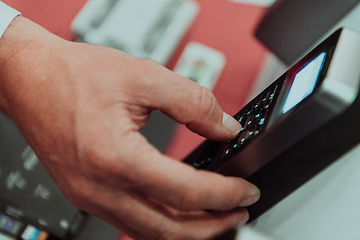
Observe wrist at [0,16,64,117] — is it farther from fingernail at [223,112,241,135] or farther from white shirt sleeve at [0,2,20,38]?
fingernail at [223,112,241,135]

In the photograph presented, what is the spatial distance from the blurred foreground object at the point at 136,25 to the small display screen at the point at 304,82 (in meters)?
0.38

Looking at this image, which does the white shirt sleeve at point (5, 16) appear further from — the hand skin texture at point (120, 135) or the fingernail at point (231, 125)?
the fingernail at point (231, 125)

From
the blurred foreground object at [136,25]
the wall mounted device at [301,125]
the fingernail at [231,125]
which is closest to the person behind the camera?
the wall mounted device at [301,125]

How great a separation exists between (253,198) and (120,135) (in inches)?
5.5

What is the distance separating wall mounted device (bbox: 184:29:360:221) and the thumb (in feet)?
0.08

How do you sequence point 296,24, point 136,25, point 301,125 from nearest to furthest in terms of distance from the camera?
point 301,125 → point 296,24 → point 136,25

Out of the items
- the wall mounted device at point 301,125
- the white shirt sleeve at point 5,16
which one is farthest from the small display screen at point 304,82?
the white shirt sleeve at point 5,16

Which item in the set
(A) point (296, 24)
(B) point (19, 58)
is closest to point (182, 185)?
(B) point (19, 58)

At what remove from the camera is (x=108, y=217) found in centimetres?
29

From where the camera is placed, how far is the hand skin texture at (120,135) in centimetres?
24

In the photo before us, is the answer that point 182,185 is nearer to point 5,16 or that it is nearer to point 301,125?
point 301,125

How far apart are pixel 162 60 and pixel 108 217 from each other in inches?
15.3

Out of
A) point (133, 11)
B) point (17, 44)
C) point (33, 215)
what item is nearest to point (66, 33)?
point (133, 11)

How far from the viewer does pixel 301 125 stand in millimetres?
211
